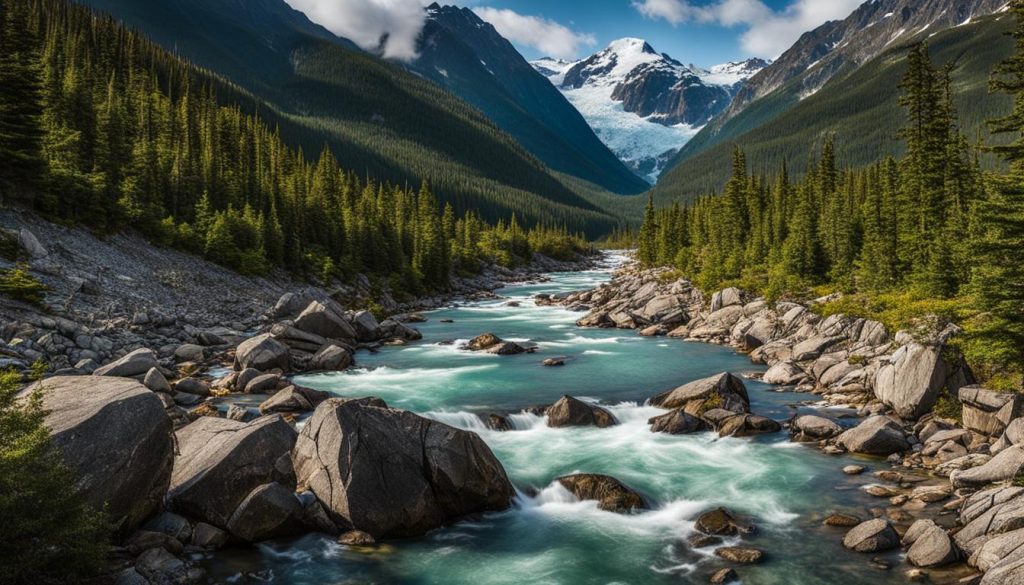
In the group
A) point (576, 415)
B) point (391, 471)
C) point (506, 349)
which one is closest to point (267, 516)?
point (391, 471)

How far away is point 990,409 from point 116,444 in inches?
1017

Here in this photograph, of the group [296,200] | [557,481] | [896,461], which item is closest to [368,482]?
[557,481]

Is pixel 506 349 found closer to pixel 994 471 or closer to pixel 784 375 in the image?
pixel 784 375

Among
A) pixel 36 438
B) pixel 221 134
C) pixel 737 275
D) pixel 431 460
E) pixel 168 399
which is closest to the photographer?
pixel 36 438

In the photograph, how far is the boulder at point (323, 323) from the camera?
3828 cm

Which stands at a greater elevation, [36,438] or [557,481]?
[36,438]

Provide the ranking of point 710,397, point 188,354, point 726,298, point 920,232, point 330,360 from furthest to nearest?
point 726,298 < point 920,232 < point 330,360 < point 188,354 < point 710,397

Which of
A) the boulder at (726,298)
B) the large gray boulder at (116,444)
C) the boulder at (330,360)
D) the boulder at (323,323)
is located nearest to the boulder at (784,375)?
the boulder at (726,298)

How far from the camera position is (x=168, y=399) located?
75.4ft

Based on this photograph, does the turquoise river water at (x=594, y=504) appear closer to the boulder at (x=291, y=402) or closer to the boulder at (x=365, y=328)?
the boulder at (x=291, y=402)

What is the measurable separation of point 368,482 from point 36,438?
6.96 metres

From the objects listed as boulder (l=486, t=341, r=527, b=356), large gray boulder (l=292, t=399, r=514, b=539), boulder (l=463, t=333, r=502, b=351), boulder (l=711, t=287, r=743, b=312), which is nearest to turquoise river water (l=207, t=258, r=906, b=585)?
large gray boulder (l=292, t=399, r=514, b=539)

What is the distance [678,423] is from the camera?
23.8 m

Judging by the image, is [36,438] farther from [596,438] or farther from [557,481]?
[596,438]
